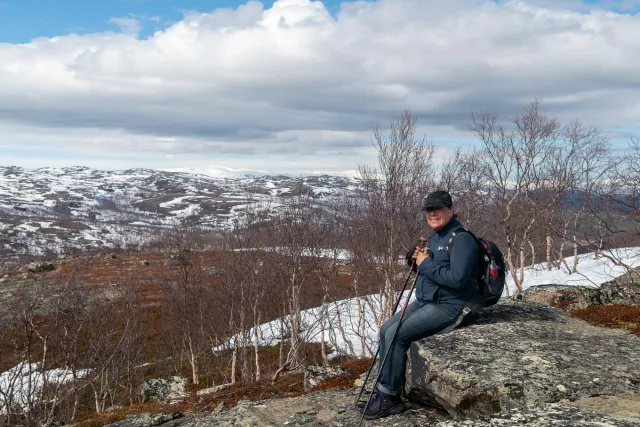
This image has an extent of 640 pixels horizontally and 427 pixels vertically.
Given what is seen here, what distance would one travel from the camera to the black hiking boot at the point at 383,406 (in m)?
5.39

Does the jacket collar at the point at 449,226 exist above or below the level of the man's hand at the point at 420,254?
above

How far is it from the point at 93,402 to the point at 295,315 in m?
19.5

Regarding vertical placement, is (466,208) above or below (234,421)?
above

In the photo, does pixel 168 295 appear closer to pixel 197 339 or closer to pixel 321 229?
pixel 197 339

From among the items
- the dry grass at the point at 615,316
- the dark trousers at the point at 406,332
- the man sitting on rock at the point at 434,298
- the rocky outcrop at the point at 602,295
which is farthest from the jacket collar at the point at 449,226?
the rocky outcrop at the point at 602,295

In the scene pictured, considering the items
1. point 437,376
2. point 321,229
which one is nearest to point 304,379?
point 437,376

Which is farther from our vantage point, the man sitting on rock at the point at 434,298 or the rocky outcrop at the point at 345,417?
the man sitting on rock at the point at 434,298

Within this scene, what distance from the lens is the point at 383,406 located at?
17.7 ft

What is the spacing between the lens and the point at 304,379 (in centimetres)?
916

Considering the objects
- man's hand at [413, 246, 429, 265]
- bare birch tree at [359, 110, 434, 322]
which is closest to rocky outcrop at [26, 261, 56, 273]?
bare birch tree at [359, 110, 434, 322]

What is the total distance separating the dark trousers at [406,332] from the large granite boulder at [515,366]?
15cm

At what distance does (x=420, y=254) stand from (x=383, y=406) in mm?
1948

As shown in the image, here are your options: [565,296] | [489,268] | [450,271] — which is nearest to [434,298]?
[450,271]

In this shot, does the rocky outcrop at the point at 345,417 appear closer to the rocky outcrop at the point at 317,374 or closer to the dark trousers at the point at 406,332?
the dark trousers at the point at 406,332
